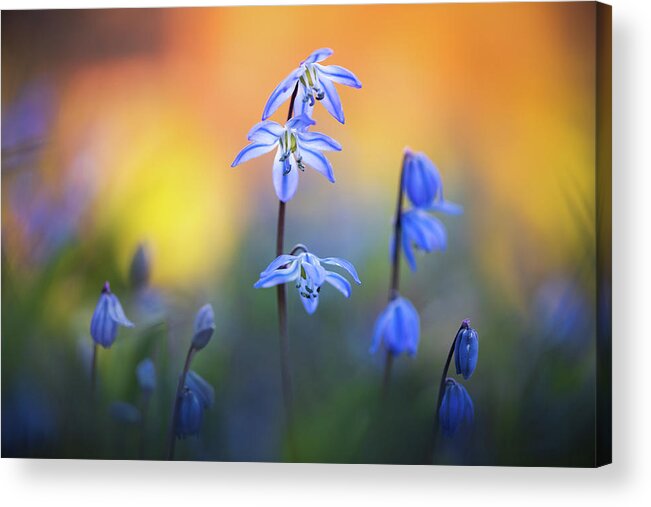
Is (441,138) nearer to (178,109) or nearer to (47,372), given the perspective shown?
(178,109)

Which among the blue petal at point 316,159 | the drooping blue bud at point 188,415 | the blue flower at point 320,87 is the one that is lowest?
the drooping blue bud at point 188,415

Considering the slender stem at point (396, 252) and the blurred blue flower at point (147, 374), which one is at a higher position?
the slender stem at point (396, 252)

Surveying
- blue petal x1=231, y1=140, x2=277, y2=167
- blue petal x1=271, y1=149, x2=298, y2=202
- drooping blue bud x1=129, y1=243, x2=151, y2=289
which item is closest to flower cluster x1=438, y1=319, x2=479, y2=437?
blue petal x1=271, y1=149, x2=298, y2=202

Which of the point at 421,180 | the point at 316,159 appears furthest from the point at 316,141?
the point at 421,180

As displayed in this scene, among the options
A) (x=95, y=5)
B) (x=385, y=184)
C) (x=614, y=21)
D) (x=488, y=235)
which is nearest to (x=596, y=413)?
(x=488, y=235)

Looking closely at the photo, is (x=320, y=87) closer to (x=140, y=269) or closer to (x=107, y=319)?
(x=140, y=269)

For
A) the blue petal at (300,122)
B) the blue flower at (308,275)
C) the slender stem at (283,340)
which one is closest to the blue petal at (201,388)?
the slender stem at (283,340)

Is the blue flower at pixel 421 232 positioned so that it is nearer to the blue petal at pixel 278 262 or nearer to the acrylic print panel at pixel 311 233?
the acrylic print panel at pixel 311 233
